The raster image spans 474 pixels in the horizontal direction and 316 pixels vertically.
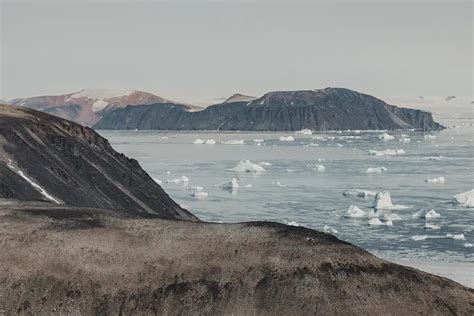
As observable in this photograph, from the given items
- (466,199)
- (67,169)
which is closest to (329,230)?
(466,199)

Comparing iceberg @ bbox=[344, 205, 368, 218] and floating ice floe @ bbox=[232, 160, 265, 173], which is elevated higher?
floating ice floe @ bbox=[232, 160, 265, 173]

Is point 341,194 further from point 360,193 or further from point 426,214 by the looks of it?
point 426,214

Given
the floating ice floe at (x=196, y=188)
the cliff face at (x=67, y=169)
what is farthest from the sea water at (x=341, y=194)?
the cliff face at (x=67, y=169)

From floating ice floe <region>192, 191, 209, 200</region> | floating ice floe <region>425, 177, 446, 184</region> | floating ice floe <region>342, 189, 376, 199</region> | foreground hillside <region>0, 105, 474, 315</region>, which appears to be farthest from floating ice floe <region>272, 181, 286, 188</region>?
foreground hillside <region>0, 105, 474, 315</region>

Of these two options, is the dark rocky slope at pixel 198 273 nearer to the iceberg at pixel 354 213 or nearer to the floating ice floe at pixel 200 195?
the iceberg at pixel 354 213

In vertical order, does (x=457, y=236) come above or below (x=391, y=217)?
below

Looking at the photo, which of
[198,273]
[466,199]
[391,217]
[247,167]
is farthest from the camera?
[247,167]

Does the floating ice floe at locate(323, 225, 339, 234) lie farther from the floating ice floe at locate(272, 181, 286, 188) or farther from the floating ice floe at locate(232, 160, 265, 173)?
the floating ice floe at locate(232, 160, 265, 173)
